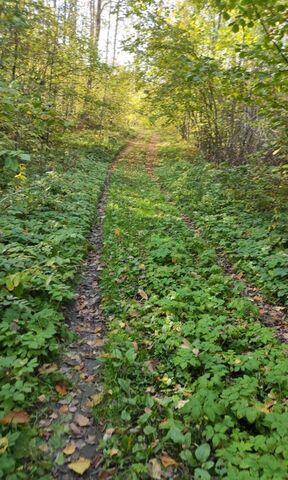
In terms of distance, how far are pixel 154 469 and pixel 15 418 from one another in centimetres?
133

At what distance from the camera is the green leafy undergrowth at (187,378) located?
2.92 meters

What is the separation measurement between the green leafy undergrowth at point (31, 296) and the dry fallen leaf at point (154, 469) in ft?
2.98

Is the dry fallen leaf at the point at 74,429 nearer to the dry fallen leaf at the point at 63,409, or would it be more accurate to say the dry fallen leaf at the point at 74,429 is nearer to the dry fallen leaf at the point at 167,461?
the dry fallen leaf at the point at 63,409

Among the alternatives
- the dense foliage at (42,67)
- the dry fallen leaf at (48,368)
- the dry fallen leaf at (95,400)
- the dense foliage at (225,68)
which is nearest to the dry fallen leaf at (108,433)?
the dry fallen leaf at (95,400)

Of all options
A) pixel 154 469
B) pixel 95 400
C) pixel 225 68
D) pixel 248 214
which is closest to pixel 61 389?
pixel 95 400

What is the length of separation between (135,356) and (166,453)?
1227 mm

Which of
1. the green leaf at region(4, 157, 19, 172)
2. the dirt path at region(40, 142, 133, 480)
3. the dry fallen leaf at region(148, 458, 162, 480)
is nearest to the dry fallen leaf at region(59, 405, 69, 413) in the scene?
the dirt path at region(40, 142, 133, 480)

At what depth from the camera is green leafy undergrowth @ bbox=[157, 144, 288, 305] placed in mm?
6230

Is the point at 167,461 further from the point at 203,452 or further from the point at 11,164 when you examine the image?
the point at 11,164

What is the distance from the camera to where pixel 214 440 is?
2.98m

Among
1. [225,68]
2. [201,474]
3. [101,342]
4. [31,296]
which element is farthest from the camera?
[225,68]

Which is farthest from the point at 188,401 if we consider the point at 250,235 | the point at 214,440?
the point at 250,235

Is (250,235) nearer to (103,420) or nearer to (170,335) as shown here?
(170,335)

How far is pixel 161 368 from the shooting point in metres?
4.02
